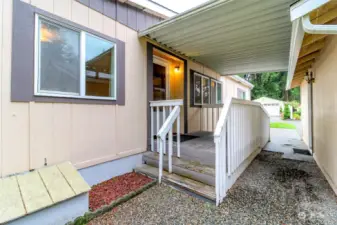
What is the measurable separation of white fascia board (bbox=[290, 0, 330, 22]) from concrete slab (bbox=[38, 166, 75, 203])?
3545 millimetres

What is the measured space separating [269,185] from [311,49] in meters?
3.11

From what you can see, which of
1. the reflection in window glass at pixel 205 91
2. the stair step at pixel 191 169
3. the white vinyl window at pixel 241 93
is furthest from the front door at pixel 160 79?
the white vinyl window at pixel 241 93

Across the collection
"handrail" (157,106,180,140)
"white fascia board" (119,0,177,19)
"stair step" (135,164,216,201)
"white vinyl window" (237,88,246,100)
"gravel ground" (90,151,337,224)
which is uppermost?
"white fascia board" (119,0,177,19)

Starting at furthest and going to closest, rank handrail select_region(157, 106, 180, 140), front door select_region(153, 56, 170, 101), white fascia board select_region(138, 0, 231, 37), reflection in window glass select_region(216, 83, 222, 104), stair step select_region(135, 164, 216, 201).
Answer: reflection in window glass select_region(216, 83, 222, 104) < front door select_region(153, 56, 170, 101) < handrail select_region(157, 106, 180, 140) < white fascia board select_region(138, 0, 231, 37) < stair step select_region(135, 164, 216, 201)

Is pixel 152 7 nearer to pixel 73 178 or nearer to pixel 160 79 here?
pixel 160 79

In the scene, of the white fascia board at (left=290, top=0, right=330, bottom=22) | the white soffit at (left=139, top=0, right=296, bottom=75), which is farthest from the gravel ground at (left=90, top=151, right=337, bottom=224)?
the white soffit at (left=139, top=0, right=296, bottom=75)

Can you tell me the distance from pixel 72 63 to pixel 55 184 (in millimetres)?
1887

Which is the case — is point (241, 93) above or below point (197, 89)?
above

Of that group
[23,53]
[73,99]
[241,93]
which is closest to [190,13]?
[73,99]

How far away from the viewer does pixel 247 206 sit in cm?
253

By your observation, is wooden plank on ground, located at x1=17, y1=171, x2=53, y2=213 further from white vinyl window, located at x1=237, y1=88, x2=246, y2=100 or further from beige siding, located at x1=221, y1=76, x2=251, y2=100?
white vinyl window, located at x1=237, y1=88, x2=246, y2=100

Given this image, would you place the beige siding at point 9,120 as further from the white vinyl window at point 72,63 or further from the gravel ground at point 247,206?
the gravel ground at point 247,206

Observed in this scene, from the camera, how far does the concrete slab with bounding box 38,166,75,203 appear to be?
7.00 ft

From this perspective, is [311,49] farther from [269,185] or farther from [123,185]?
[123,185]
